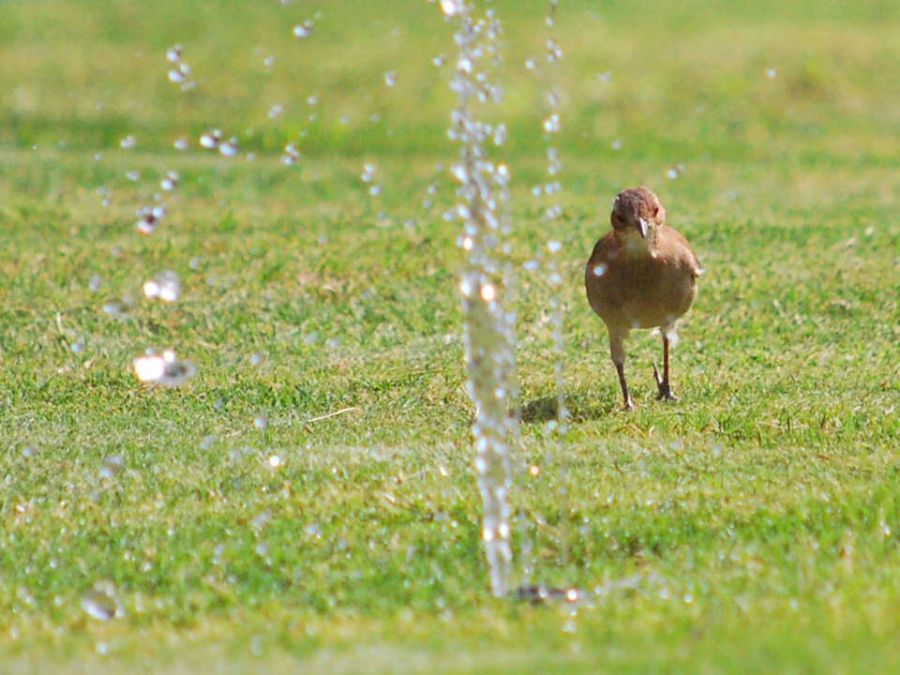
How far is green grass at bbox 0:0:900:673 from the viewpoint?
4.62 m

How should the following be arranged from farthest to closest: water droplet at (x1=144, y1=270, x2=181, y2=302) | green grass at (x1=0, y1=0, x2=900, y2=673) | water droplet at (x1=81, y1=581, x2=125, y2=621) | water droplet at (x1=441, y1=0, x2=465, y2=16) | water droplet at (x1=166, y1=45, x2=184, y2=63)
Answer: water droplet at (x1=144, y1=270, x2=181, y2=302)
water droplet at (x1=166, y1=45, x2=184, y2=63)
water droplet at (x1=441, y1=0, x2=465, y2=16)
water droplet at (x1=81, y1=581, x2=125, y2=621)
green grass at (x1=0, y1=0, x2=900, y2=673)

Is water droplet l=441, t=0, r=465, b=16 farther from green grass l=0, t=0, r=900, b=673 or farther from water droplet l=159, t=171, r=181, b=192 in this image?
water droplet l=159, t=171, r=181, b=192

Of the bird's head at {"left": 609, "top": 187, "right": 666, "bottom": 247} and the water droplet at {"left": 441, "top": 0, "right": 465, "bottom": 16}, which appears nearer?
the water droplet at {"left": 441, "top": 0, "right": 465, "bottom": 16}

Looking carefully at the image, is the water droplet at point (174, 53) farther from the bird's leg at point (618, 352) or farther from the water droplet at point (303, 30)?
the bird's leg at point (618, 352)

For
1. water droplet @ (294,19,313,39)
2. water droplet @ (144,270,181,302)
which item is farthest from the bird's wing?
water droplet @ (144,270,181,302)

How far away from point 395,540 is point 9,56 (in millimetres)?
12882

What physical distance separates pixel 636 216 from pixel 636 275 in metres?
0.30

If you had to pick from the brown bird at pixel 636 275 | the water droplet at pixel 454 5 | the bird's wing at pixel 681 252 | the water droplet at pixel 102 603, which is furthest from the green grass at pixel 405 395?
the water droplet at pixel 454 5

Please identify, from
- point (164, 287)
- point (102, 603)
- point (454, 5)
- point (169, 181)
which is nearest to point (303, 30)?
point (454, 5)

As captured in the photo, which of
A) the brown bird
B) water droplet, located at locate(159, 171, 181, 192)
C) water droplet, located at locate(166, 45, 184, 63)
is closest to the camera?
the brown bird

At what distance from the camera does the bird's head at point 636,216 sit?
6.96 meters

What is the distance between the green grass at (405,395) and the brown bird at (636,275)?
370mm

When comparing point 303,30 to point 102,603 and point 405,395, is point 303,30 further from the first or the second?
point 102,603

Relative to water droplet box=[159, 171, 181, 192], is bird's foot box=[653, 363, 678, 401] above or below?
above
